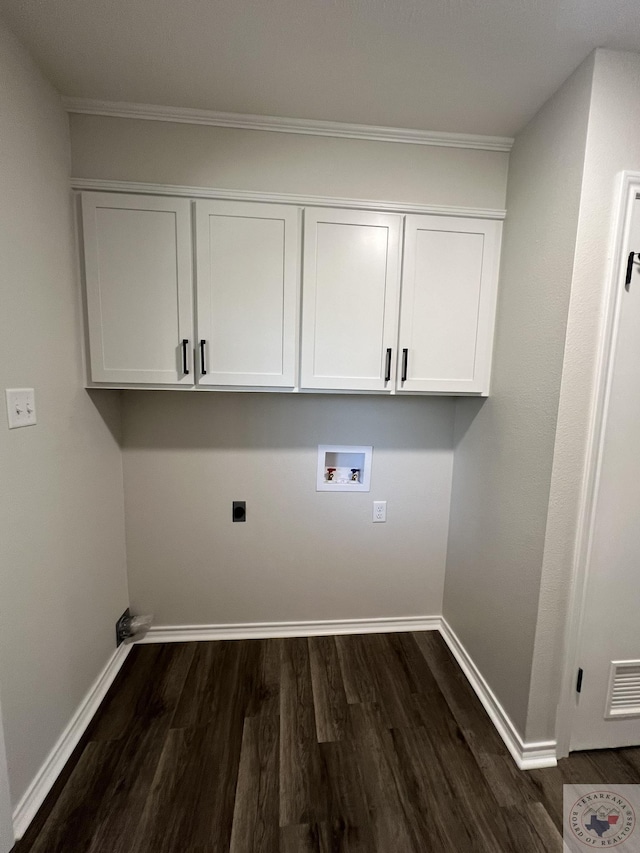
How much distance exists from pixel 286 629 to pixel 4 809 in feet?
4.17

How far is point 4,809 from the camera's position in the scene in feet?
3.62

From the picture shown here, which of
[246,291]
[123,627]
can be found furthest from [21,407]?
[123,627]

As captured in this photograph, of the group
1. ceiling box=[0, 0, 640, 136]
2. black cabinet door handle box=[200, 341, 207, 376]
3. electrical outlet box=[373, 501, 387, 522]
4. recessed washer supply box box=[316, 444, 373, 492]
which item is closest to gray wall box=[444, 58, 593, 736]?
ceiling box=[0, 0, 640, 136]

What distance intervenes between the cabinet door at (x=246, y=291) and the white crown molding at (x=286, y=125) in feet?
1.14

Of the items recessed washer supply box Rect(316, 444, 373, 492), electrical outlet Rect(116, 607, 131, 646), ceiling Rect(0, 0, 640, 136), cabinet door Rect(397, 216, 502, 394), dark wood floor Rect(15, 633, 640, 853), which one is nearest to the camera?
ceiling Rect(0, 0, 640, 136)

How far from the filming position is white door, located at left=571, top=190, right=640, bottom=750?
1.25 meters

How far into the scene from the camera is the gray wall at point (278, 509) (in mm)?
1937

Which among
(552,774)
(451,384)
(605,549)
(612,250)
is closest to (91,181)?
(451,384)

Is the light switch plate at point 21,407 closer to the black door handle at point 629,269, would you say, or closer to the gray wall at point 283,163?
the gray wall at point 283,163

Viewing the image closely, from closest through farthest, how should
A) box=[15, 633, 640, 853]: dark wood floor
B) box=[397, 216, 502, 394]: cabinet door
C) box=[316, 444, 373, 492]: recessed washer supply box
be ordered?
box=[15, 633, 640, 853]: dark wood floor < box=[397, 216, 502, 394]: cabinet door < box=[316, 444, 373, 492]: recessed washer supply box

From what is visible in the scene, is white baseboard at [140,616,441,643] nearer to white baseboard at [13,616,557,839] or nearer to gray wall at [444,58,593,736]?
white baseboard at [13,616,557,839]

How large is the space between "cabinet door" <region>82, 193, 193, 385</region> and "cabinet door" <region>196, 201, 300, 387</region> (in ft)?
0.25

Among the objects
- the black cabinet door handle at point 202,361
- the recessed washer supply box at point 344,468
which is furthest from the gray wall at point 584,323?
the black cabinet door handle at point 202,361

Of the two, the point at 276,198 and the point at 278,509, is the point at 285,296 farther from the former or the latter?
the point at 278,509
